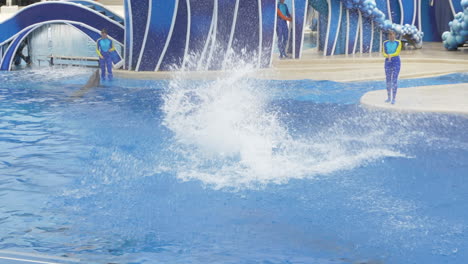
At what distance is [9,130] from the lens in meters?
9.42

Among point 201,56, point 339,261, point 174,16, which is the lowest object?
point 339,261

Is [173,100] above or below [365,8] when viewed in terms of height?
below

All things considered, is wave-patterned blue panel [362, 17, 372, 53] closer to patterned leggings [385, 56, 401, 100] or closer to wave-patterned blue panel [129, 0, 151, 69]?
wave-patterned blue panel [129, 0, 151, 69]

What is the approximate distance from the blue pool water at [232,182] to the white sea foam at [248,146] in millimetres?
28

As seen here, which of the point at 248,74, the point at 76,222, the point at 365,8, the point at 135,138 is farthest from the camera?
the point at 365,8

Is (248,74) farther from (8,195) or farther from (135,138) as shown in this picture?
(8,195)

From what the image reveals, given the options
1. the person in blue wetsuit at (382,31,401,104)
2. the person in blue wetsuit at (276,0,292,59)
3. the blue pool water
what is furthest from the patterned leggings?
the person in blue wetsuit at (276,0,292,59)

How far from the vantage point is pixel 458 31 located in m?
18.2

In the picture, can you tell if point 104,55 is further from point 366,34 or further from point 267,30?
point 366,34

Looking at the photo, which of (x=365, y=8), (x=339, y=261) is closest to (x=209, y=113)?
(x=339, y=261)

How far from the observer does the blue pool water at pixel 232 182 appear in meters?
4.97

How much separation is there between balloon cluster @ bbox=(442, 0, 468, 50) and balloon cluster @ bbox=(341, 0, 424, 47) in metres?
0.93

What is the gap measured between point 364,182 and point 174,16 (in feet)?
30.9

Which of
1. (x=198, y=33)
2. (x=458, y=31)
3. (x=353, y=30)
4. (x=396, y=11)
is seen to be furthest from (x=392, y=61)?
(x=396, y=11)
